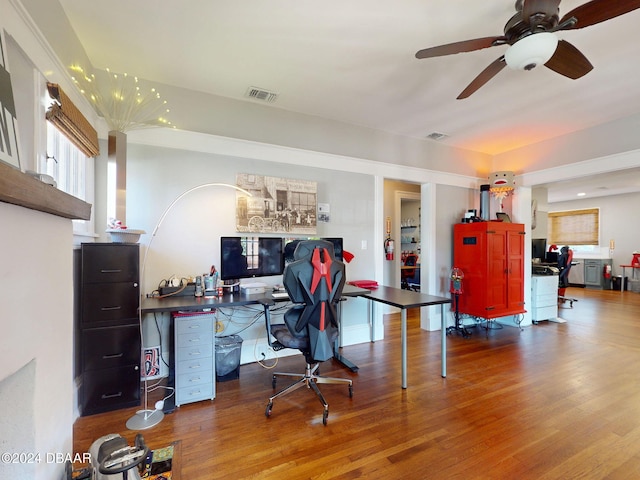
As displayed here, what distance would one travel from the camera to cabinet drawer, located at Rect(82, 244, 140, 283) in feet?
6.96

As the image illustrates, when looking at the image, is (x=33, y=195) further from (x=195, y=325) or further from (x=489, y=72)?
(x=489, y=72)

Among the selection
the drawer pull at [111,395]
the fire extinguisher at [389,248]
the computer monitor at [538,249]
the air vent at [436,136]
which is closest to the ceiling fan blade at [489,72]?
the air vent at [436,136]

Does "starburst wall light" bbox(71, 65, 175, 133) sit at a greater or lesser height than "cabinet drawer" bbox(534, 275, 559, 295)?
greater

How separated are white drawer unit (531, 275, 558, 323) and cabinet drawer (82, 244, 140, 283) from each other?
→ 5.52m

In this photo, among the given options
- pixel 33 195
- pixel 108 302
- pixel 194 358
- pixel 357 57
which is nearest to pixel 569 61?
pixel 357 57

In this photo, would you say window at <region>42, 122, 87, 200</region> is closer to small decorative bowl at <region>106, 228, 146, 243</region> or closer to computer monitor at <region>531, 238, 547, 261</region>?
small decorative bowl at <region>106, 228, 146, 243</region>

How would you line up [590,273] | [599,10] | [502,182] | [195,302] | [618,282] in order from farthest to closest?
[590,273], [618,282], [502,182], [195,302], [599,10]

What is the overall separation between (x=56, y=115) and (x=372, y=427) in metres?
2.84

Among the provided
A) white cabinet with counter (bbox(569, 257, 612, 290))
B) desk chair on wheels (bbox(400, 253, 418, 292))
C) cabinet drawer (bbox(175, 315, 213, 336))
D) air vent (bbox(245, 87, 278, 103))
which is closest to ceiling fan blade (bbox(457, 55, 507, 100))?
air vent (bbox(245, 87, 278, 103))

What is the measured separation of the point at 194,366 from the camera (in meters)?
2.30

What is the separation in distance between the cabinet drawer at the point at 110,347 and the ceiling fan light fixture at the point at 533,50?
3.25 metres

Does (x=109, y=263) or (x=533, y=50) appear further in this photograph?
(x=109, y=263)

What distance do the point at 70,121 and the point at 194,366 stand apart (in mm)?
1932

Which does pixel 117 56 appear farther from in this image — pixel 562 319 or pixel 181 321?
pixel 562 319
